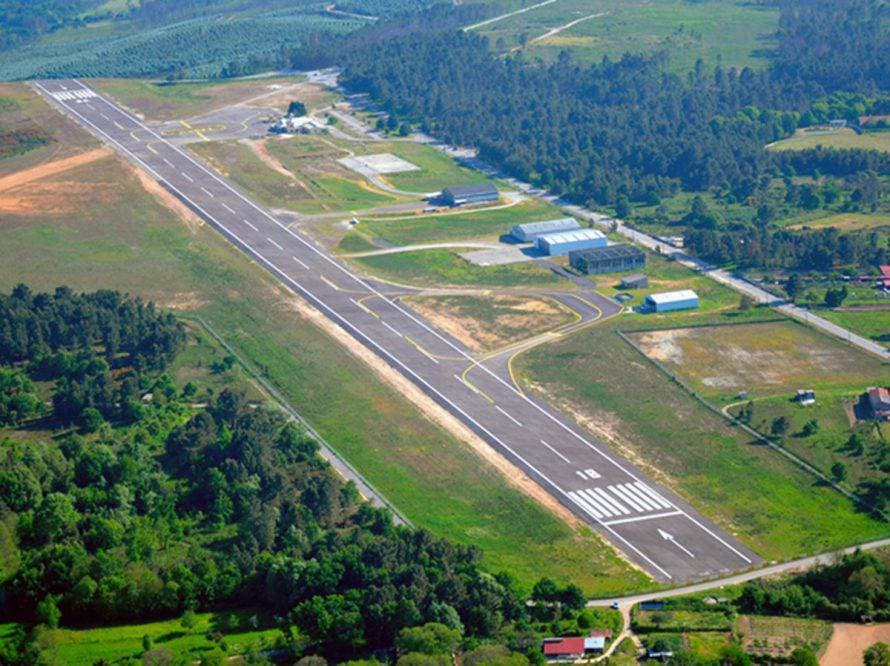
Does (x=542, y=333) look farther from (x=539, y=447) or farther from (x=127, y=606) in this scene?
(x=127, y=606)

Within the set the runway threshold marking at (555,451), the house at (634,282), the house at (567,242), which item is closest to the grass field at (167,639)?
the runway threshold marking at (555,451)

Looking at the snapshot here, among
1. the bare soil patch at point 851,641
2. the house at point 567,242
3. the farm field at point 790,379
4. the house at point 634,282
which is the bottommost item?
the farm field at point 790,379

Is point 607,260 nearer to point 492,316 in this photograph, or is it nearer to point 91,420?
point 492,316

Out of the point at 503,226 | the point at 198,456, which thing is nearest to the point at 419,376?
the point at 198,456

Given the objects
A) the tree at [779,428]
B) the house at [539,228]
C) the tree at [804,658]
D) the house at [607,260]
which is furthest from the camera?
the house at [539,228]

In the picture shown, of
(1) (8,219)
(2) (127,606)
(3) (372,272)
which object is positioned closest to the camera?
(2) (127,606)

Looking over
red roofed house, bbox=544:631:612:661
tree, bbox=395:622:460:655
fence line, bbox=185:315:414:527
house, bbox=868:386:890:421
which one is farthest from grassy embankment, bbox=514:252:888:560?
tree, bbox=395:622:460:655

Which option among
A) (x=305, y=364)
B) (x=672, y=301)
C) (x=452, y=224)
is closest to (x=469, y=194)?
(x=452, y=224)

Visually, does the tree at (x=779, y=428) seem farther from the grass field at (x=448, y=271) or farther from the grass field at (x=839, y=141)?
the grass field at (x=839, y=141)
